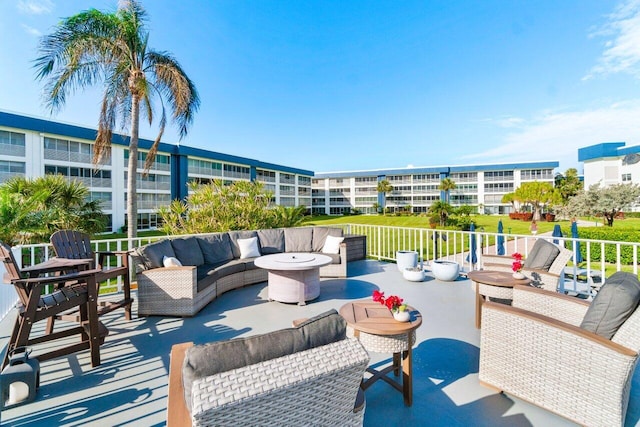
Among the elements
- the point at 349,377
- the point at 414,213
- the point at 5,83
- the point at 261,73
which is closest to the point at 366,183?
the point at 414,213

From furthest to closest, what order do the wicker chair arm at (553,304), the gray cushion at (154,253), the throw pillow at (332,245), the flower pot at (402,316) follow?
the throw pillow at (332,245)
the gray cushion at (154,253)
the wicker chair arm at (553,304)
the flower pot at (402,316)

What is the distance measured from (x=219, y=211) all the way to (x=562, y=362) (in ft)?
26.4

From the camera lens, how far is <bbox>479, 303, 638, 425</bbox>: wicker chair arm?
172cm

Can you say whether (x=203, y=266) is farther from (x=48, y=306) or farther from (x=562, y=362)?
(x=562, y=362)

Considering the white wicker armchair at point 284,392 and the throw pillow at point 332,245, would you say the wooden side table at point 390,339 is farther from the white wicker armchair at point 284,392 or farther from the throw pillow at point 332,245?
the throw pillow at point 332,245

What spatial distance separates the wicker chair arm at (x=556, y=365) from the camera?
1.72 m

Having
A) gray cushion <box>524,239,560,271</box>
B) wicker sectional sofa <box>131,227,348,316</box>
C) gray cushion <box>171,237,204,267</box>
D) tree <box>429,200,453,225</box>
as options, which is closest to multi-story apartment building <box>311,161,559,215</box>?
tree <box>429,200,453,225</box>

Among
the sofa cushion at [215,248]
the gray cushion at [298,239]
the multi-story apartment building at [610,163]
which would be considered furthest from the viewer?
the multi-story apartment building at [610,163]

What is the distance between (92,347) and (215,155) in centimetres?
2585

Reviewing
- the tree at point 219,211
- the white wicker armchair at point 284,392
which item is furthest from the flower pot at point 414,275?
the tree at point 219,211

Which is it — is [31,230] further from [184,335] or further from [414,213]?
[414,213]

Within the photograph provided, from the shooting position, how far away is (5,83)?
238 inches

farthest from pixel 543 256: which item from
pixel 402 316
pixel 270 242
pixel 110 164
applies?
pixel 110 164

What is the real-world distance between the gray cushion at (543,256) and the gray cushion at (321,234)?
359 cm
